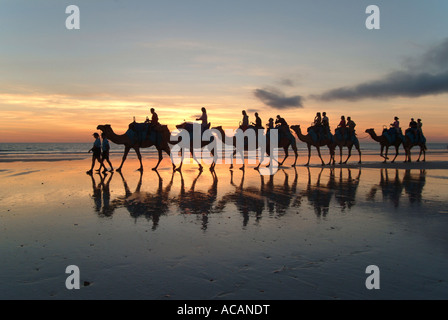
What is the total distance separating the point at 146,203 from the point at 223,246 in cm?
422

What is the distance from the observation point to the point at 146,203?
881 centimetres

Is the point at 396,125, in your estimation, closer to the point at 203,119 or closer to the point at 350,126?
the point at 350,126

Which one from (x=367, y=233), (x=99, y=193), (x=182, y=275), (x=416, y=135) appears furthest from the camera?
(x=416, y=135)


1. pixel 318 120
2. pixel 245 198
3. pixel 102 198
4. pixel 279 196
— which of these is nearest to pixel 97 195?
pixel 102 198

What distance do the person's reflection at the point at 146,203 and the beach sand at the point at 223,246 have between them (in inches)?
1.2

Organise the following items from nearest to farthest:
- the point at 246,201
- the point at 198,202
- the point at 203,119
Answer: the point at 198,202
the point at 246,201
the point at 203,119

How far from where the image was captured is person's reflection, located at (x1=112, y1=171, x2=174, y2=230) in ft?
24.5

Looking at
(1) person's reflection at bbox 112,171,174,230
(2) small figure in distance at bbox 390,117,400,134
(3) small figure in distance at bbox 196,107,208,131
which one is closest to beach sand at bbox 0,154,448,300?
(1) person's reflection at bbox 112,171,174,230
